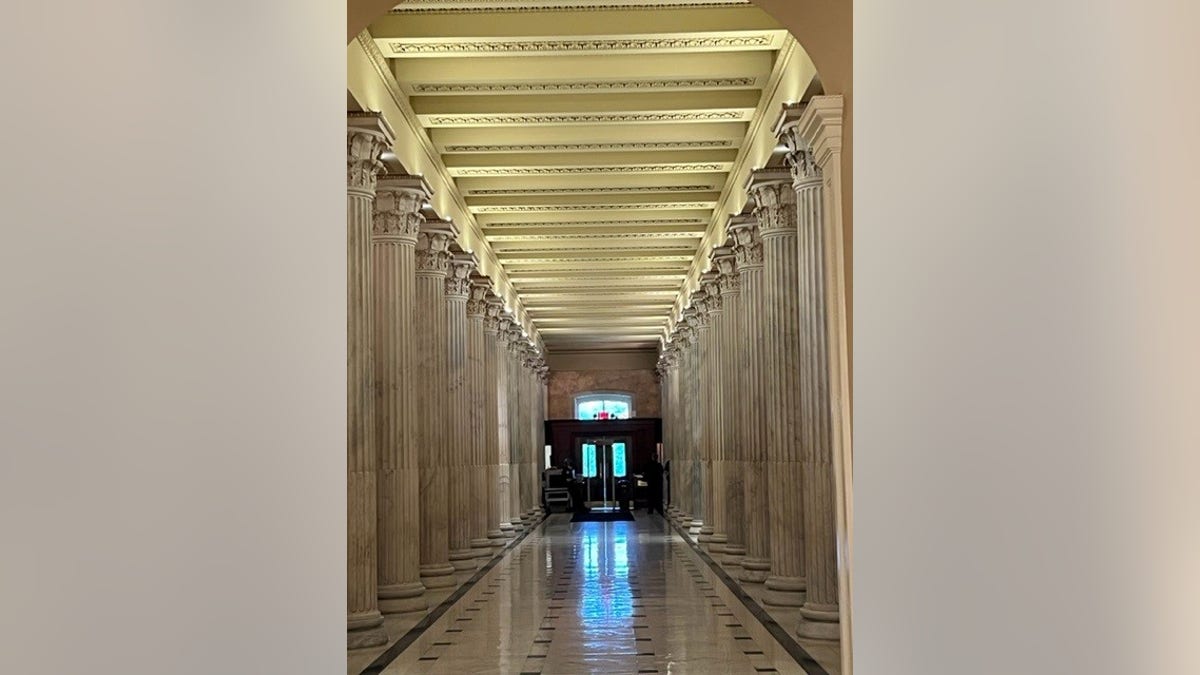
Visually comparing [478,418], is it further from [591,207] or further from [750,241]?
[750,241]

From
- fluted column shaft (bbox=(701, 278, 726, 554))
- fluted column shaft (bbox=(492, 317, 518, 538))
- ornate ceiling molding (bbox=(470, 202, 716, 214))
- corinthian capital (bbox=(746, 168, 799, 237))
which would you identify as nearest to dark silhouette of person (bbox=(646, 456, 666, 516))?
fluted column shaft (bbox=(492, 317, 518, 538))

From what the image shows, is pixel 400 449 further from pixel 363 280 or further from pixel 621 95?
pixel 621 95

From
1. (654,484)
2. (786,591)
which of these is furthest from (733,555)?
(654,484)

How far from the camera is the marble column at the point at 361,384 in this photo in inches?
453

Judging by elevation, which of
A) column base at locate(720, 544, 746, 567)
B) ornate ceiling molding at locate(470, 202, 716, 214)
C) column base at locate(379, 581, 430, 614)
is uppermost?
ornate ceiling molding at locate(470, 202, 716, 214)

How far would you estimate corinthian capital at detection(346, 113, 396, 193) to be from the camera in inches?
468

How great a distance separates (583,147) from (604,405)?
30.9 metres

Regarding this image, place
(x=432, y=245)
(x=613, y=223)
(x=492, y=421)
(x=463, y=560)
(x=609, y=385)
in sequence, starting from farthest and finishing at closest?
(x=609, y=385), (x=492, y=421), (x=613, y=223), (x=463, y=560), (x=432, y=245)

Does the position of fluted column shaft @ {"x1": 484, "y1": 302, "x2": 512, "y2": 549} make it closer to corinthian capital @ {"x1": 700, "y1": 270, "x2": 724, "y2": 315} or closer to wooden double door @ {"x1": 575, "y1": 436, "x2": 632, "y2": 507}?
corinthian capital @ {"x1": 700, "y1": 270, "x2": 724, "y2": 315}

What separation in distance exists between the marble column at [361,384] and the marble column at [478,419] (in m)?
9.79

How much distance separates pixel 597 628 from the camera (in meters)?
12.2

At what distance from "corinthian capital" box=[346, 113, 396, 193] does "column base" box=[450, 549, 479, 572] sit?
848 centimetres
